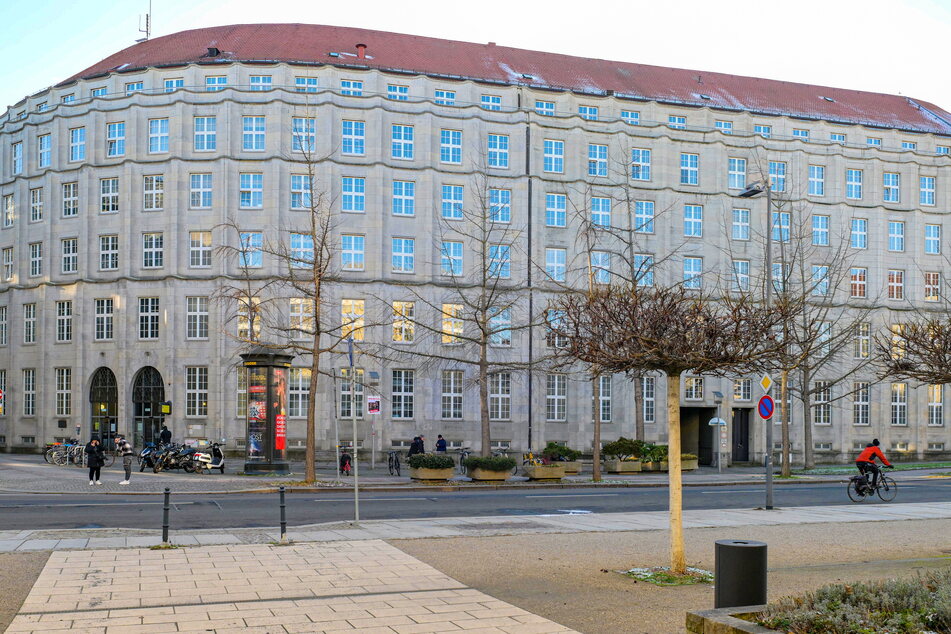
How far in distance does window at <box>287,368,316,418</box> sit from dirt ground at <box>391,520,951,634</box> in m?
33.6

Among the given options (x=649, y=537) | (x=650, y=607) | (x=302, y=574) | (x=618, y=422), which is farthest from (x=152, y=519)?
(x=618, y=422)

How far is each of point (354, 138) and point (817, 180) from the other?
2860cm

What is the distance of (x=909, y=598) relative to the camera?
8.01m

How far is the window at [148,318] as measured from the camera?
164ft

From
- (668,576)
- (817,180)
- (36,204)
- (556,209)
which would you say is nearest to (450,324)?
(556,209)

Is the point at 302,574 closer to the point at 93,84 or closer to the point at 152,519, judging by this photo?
the point at 152,519

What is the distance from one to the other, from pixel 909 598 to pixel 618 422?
4684 cm

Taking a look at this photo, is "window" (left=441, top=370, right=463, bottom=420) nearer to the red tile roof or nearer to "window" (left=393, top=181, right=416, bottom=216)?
"window" (left=393, top=181, right=416, bottom=216)

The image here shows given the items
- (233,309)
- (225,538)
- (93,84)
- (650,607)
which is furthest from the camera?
(93,84)

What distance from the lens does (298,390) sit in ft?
163

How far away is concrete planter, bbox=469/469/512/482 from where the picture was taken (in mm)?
34156

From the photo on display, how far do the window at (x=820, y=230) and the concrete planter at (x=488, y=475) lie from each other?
107 ft

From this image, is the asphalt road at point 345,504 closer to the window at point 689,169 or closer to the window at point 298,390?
the window at point 298,390

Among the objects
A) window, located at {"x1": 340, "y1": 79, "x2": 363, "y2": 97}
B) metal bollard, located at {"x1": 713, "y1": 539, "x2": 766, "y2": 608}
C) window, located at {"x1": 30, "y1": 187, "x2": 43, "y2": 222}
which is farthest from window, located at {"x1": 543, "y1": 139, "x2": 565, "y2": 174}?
metal bollard, located at {"x1": 713, "y1": 539, "x2": 766, "y2": 608}
